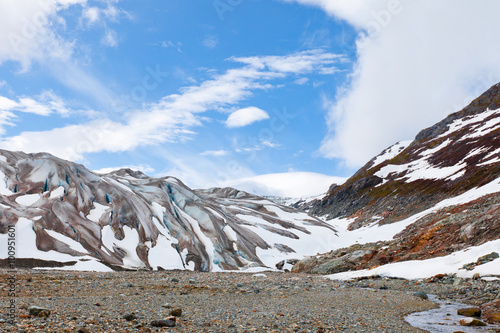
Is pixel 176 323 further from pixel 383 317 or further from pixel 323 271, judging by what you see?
pixel 323 271

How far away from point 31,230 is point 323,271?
36454mm

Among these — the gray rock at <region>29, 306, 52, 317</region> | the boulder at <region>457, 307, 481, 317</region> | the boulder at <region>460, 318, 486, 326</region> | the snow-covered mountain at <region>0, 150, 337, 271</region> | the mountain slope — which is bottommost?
the boulder at <region>457, 307, 481, 317</region>

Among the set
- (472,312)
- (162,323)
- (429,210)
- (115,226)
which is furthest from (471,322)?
(429,210)

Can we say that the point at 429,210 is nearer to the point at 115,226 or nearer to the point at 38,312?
the point at 115,226

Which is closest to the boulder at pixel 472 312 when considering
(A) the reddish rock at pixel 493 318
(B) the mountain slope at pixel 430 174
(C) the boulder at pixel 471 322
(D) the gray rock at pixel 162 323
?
(A) the reddish rock at pixel 493 318

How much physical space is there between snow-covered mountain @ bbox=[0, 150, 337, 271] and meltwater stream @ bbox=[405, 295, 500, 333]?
3374cm

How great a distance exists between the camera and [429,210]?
8638cm

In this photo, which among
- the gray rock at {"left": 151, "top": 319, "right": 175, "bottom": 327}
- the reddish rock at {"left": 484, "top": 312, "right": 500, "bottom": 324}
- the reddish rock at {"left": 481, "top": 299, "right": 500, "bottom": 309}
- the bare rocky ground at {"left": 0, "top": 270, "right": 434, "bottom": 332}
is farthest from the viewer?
the reddish rock at {"left": 481, "top": 299, "right": 500, "bottom": 309}

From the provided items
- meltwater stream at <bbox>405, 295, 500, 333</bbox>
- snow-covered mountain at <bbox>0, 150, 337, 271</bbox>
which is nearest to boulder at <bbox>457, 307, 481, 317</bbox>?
meltwater stream at <bbox>405, 295, 500, 333</bbox>

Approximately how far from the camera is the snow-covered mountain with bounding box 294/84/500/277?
3631 centimetres

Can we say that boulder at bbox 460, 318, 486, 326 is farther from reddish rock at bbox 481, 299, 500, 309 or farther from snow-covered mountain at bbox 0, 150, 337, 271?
snow-covered mountain at bbox 0, 150, 337, 271

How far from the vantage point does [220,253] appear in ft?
195

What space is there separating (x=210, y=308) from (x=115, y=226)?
128 ft

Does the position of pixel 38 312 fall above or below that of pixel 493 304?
above
